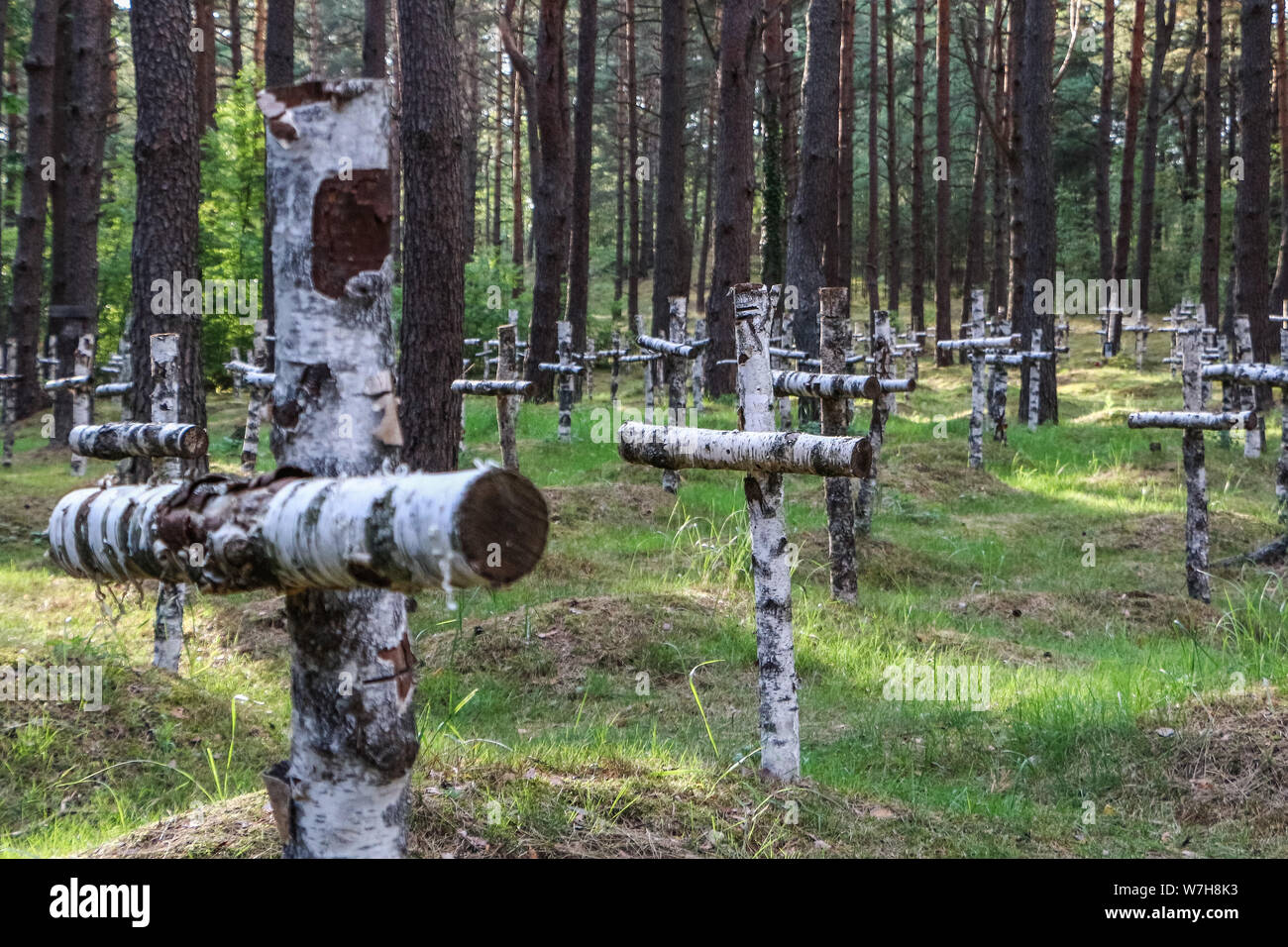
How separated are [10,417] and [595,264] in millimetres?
39536

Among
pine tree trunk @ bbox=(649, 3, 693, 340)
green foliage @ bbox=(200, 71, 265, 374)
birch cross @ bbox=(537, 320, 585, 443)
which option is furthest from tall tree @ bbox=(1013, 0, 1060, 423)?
green foliage @ bbox=(200, 71, 265, 374)

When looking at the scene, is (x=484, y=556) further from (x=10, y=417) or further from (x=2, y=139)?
(x=2, y=139)

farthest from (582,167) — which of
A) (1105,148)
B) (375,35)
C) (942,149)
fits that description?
(1105,148)

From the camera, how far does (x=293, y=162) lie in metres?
2.61

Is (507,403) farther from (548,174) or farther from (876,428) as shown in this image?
(548,174)

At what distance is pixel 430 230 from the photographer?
946 centimetres

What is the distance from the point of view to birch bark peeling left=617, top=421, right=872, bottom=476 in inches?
175

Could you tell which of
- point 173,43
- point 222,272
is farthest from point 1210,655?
point 222,272

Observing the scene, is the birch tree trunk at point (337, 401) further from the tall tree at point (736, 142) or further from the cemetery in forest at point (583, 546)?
the tall tree at point (736, 142)

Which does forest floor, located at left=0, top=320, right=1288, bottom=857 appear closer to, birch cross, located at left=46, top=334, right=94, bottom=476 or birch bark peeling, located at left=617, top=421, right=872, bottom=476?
birch bark peeling, located at left=617, top=421, right=872, bottom=476

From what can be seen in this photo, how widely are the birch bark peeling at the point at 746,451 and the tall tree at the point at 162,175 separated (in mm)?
5921

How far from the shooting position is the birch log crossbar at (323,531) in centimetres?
205

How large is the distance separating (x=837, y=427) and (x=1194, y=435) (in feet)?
9.58
